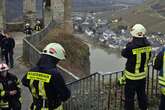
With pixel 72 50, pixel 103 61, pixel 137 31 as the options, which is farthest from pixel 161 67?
pixel 103 61

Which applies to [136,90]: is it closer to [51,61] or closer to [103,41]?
[51,61]

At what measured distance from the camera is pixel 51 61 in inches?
349

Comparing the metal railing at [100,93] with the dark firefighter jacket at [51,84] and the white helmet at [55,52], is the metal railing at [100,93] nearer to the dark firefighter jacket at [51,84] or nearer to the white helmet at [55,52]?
the dark firefighter jacket at [51,84]

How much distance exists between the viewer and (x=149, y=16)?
583 feet

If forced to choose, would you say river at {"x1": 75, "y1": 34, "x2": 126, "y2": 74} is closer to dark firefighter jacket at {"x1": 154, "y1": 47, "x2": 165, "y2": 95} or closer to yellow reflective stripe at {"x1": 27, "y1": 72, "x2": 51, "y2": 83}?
dark firefighter jacket at {"x1": 154, "y1": 47, "x2": 165, "y2": 95}

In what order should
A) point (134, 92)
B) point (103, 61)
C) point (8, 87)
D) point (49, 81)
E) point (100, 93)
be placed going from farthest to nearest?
1. point (103, 61)
2. point (100, 93)
3. point (8, 87)
4. point (134, 92)
5. point (49, 81)

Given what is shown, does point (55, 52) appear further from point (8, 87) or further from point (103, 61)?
point (103, 61)

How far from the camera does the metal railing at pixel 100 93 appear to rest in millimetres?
12508

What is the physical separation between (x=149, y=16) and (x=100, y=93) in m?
167

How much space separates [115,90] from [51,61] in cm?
452

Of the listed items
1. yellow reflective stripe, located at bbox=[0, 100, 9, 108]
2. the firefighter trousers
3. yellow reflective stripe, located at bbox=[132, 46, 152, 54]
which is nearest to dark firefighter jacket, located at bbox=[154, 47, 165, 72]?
yellow reflective stripe, located at bbox=[132, 46, 152, 54]

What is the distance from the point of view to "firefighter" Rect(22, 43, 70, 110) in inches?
348

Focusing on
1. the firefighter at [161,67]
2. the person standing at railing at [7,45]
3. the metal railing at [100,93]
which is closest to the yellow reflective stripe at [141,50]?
the firefighter at [161,67]

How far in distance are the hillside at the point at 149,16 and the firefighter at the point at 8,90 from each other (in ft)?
487
